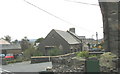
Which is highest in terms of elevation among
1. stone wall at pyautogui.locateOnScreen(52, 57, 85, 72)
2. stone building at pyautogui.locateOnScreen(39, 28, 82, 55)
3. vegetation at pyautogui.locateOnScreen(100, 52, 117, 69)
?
stone building at pyautogui.locateOnScreen(39, 28, 82, 55)

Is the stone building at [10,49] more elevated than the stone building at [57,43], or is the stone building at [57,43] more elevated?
the stone building at [57,43]

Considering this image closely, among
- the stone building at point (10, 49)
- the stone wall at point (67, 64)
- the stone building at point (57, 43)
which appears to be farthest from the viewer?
the stone building at point (10, 49)

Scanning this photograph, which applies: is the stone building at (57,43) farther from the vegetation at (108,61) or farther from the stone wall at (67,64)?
the vegetation at (108,61)

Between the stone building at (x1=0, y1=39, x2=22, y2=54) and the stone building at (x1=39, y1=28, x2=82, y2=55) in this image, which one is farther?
the stone building at (x1=0, y1=39, x2=22, y2=54)

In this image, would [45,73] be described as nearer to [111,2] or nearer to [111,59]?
[111,59]

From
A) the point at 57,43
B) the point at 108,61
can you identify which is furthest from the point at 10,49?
the point at 108,61

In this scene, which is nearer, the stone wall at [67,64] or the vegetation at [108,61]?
the vegetation at [108,61]

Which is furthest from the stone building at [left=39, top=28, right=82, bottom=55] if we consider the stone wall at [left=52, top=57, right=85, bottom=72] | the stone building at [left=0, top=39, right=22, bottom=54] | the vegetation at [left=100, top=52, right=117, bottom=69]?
the vegetation at [left=100, top=52, right=117, bottom=69]

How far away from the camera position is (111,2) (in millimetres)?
5965

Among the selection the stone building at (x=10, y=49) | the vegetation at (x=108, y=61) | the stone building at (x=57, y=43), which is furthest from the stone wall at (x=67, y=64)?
the stone building at (x=10, y=49)

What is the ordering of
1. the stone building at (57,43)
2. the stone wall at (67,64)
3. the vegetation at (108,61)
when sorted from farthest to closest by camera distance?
the stone building at (57,43) < the stone wall at (67,64) < the vegetation at (108,61)

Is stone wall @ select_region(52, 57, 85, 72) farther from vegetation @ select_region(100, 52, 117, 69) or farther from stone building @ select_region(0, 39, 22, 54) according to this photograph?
stone building @ select_region(0, 39, 22, 54)

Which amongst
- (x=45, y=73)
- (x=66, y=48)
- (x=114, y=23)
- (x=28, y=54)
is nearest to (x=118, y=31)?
(x=114, y=23)

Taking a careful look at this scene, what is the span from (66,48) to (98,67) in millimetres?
31418
